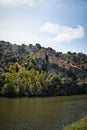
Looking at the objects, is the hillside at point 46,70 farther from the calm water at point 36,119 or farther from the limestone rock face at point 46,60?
the calm water at point 36,119

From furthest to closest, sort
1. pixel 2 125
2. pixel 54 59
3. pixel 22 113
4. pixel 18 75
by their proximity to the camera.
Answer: pixel 54 59 → pixel 18 75 → pixel 22 113 → pixel 2 125

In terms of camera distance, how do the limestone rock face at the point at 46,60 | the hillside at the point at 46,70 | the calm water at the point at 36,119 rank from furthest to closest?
the limestone rock face at the point at 46,60 < the hillside at the point at 46,70 < the calm water at the point at 36,119

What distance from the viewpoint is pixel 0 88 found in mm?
130375

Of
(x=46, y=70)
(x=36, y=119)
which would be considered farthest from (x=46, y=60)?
(x=36, y=119)

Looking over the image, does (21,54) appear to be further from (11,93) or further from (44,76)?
(11,93)

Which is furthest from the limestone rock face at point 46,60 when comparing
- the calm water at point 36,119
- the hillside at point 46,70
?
the calm water at point 36,119

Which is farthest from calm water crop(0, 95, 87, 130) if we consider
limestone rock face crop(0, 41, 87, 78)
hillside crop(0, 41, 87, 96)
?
limestone rock face crop(0, 41, 87, 78)

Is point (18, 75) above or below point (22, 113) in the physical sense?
above

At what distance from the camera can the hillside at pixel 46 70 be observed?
133750mm

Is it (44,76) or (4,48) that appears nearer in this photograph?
(44,76)

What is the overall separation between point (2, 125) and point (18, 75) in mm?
81050

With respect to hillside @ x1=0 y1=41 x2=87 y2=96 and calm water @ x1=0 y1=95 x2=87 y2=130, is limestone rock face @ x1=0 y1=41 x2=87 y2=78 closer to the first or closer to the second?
hillside @ x1=0 y1=41 x2=87 y2=96

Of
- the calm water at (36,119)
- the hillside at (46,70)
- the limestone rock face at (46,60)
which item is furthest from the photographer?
the limestone rock face at (46,60)

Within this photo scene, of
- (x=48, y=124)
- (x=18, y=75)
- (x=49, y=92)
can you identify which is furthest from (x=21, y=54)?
(x=48, y=124)
